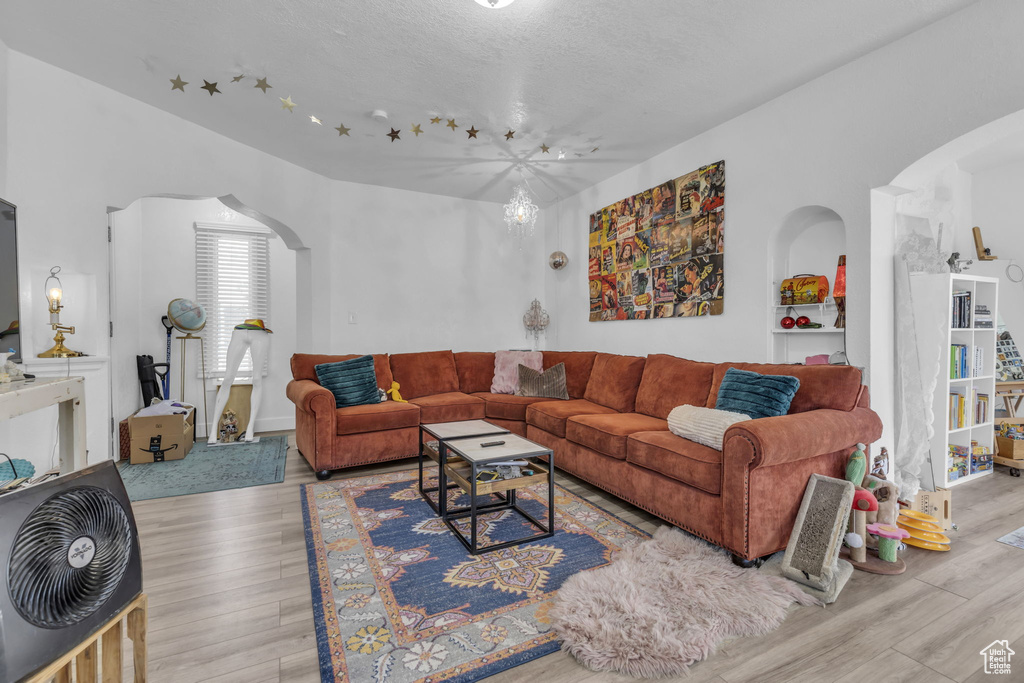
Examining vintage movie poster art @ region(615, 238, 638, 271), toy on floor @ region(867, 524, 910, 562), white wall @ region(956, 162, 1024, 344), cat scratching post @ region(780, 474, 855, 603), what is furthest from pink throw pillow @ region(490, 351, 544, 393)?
white wall @ region(956, 162, 1024, 344)

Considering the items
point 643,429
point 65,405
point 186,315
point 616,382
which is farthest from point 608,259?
point 186,315

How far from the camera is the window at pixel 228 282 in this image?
4824 millimetres

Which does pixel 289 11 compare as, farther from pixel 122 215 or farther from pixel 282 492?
pixel 122 215

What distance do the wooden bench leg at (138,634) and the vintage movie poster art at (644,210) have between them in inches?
156

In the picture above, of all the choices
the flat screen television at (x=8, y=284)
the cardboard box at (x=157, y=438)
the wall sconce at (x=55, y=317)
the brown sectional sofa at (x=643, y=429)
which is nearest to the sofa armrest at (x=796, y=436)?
the brown sectional sofa at (x=643, y=429)

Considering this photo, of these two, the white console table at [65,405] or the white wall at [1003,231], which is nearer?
the white console table at [65,405]

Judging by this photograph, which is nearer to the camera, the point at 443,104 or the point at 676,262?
the point at 443,104

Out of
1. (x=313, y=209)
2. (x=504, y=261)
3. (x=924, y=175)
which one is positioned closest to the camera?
(x=924, y=175)

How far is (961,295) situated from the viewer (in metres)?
3.02

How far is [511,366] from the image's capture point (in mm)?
4543

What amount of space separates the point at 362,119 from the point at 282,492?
2659 millimetres

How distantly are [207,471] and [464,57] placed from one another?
11.2ft

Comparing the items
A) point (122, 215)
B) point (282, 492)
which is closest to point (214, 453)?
point (282, 492)

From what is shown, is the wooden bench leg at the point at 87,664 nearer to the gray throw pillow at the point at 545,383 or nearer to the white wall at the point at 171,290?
the gray throw pillow at the point at 545,383
